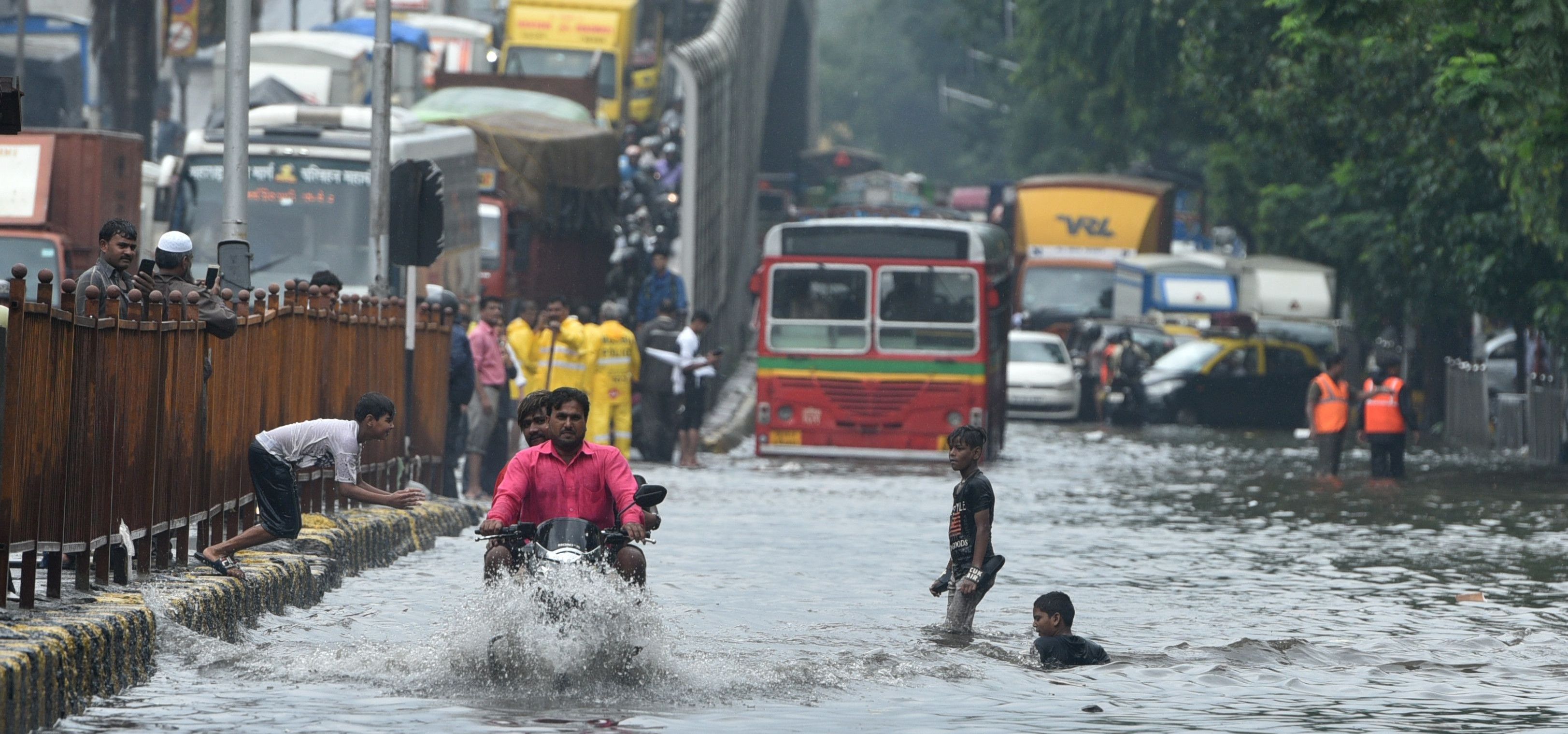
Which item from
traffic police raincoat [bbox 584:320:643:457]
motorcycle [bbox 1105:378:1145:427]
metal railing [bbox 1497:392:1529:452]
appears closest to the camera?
traffic police raincoat [bbox 584:320:643:457]

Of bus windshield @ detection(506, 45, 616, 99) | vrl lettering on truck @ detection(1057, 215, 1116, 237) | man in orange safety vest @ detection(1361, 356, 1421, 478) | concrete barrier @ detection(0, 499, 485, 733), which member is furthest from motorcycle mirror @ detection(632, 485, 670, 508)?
vrl lettering on truck @ detection(1057, 215, 1116, 237)

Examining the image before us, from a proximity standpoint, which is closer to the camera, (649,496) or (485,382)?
(649,496)

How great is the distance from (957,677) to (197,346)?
371 cm

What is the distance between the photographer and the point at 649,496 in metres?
8.88

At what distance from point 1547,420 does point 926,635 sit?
1920 centimetres

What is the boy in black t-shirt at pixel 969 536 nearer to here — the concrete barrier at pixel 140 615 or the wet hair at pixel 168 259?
the concrete barrier at pixel 140 615

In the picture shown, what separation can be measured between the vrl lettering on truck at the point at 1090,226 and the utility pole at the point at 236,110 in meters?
34.4

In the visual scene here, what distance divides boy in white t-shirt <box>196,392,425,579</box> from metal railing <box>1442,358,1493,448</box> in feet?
80.8

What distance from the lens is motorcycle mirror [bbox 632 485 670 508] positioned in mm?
8828

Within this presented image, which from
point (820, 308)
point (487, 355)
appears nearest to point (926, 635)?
point (487, 355)

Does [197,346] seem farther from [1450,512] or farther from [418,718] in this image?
[1450,512]

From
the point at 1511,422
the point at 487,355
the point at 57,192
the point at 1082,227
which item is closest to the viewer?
the point at 487,355

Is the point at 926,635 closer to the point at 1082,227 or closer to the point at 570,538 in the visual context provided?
the point at 570,538

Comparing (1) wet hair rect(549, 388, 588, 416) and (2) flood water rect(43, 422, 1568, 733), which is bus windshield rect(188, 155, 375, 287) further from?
(1) wet hair rect(549, 388, 588, 416)
